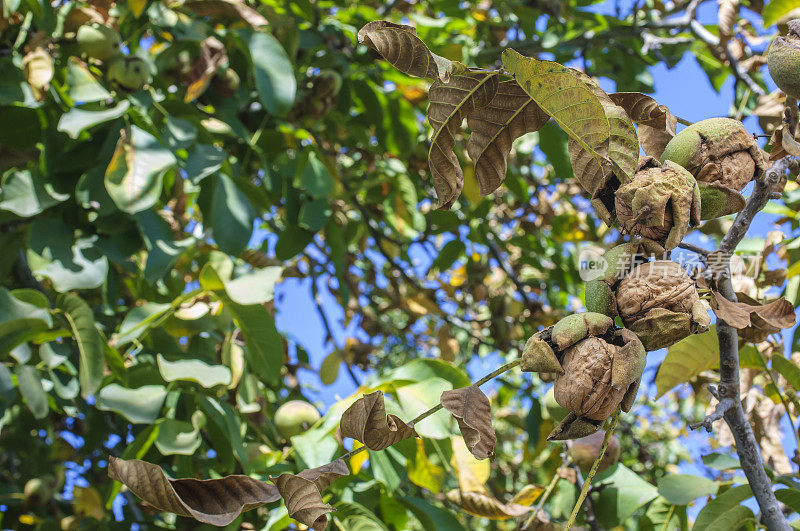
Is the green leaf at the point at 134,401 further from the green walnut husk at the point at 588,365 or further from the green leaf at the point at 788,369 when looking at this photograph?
the green leaf at the point at 788,369

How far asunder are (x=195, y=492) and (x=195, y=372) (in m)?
0.87

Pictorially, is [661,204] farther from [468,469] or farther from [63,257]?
[63,257]

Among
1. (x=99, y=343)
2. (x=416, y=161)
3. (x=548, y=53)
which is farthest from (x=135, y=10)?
(x=548, y=53)

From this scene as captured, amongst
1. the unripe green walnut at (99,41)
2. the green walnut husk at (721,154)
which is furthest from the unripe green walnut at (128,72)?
the green walnut husk at (721,154)

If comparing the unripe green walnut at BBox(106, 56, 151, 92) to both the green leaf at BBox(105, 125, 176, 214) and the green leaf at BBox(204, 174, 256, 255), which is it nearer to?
the green leaf at BBox(105, 125, 176, 214)

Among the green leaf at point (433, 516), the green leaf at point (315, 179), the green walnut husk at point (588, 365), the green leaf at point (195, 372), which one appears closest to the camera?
the green walnut husk at point (588, 365)

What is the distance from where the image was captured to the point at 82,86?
5.92 feet

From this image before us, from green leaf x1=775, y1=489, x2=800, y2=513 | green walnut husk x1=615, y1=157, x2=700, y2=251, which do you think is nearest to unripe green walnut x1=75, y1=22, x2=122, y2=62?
green walnut husk x1=615, y1=157, x2=700, y2=251

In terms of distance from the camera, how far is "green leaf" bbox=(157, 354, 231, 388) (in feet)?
5.13

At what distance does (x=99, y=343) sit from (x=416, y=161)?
1.67 metres

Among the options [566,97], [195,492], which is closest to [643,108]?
[566,97]

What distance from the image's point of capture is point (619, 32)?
263cm

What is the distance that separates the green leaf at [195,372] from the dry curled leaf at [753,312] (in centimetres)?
112

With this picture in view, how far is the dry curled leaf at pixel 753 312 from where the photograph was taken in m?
0.74
